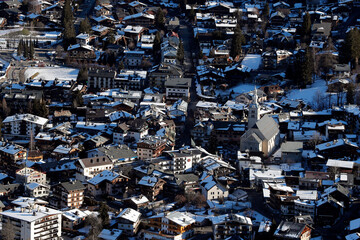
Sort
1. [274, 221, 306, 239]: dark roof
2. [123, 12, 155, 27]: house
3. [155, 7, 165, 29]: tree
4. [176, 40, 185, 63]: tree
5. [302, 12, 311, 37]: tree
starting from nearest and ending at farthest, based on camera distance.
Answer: [274, 221, 306, 239]: dark roof, [176, 40, 185, 63]: tree, [302, 12, 311, 37]: tree, [155, 7, 165, 29]: tree, [123, 12, 155, 27]: house

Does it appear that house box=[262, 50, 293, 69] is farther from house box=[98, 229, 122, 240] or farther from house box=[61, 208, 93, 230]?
house box=[98, 229, 122, 240]

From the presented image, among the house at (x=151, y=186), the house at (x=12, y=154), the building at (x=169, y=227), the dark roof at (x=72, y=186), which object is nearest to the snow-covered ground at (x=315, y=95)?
the house at (x=151, y=186)

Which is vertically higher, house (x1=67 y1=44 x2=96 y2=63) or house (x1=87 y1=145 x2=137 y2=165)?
house (x1=67 y1=44 x2=96 y2=63)

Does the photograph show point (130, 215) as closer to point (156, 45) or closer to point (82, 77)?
point (82, 77)

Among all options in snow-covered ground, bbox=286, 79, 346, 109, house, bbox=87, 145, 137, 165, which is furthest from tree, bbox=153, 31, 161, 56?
house, bbox=87, 145, 137, 165

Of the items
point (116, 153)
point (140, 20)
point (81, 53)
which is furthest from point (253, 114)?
point (140, 20)

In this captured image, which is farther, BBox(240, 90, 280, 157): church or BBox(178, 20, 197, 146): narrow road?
BBox(178, 20, 197, 146): narrow road
